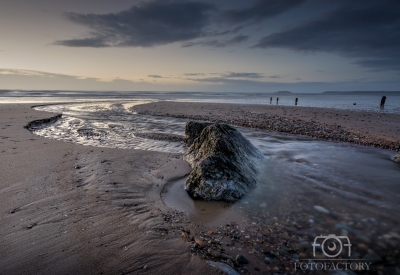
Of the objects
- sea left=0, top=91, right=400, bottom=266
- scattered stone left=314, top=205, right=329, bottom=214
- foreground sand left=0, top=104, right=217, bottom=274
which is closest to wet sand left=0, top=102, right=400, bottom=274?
foreground sand left=0, top=104, right=217, bottom=274

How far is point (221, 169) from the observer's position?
5.39m

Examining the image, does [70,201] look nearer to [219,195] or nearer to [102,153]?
[219,195]

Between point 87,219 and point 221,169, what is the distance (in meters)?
2.88

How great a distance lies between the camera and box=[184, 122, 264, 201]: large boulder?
203 inches

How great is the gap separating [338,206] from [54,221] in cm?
550

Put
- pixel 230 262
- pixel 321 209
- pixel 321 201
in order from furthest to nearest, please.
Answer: pixel 321 201 → pixel 321 209 → pixel 230 262

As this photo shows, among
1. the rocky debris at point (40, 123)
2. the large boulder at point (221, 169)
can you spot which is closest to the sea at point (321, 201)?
the large boulder at point (221, 169)

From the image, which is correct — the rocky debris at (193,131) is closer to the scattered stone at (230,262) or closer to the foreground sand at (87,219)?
the foreground sand at (87,219)

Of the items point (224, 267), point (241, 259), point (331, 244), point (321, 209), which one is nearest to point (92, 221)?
point (224, 267)

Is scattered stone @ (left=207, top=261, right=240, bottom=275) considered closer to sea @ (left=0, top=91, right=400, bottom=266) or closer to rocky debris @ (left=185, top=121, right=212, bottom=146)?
sea @ (left=0, top=91, right=400, bottom=266)

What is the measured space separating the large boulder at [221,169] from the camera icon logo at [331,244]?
69.8 inches

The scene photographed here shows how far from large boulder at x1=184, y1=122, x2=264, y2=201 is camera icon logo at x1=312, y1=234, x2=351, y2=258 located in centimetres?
177

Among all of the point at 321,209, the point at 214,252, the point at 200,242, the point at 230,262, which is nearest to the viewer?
the point at 230,262

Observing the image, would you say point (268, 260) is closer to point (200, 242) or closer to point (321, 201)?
point (200, 242)
